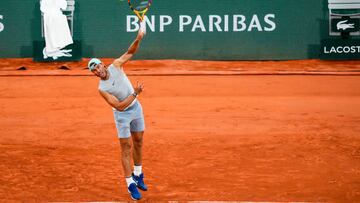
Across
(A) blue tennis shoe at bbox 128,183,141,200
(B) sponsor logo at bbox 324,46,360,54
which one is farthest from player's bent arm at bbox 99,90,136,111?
(B) sponsor logo at bbox 324,46,360,54

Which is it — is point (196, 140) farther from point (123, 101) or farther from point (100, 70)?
point (100, 70)

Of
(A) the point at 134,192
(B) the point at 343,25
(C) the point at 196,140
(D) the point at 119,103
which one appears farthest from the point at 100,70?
(B) the point at 343,25

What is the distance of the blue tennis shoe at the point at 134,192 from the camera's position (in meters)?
6.97

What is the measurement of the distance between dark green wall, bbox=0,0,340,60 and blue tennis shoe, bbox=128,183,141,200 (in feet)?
42.3

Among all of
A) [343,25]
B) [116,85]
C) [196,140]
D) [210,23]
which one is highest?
[210,23]

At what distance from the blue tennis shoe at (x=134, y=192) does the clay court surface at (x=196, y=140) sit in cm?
17

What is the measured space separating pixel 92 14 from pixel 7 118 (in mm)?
7978

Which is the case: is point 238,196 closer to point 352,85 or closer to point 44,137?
point 44,137

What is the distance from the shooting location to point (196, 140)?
1020 cm

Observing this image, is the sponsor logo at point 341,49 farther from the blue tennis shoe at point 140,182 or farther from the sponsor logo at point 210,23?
the blue tennis shoe at point 140,182

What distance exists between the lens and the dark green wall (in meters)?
19.4

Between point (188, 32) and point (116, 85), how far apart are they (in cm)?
1282

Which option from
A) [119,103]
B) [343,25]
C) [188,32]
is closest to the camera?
[119,103]

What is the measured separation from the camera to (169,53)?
1988 cm
